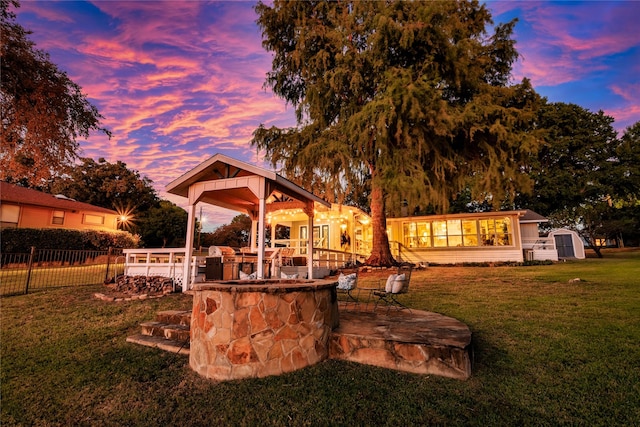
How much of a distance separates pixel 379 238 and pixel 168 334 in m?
10.9

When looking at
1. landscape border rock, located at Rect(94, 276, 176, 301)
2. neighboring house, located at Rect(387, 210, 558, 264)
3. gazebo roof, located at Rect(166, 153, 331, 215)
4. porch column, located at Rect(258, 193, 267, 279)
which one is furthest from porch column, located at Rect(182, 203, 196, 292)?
neighboring house, located at Rect(387, 210, 558, 264)

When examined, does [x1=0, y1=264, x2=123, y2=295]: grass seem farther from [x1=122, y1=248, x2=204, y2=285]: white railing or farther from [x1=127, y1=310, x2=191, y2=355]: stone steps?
[x1=127, y1=310, x2=191, y2=355]: stone steps

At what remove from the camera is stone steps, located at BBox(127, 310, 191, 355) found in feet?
15.0

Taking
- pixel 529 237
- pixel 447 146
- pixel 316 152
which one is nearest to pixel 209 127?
pixel 316 152

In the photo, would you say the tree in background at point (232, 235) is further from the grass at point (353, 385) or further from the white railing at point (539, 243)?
the grass at point (353, 385)

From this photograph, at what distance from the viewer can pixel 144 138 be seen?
1509 centimetres

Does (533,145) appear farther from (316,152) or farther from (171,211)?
(171,211)

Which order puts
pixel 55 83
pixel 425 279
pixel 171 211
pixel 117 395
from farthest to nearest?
pixel 171 211, pixel 425 279, pixel 55 83, pixel 117 395

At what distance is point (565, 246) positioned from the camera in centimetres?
2270

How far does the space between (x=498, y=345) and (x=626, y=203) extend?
29.4m

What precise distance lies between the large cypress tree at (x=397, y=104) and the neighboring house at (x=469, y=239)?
4374 mm

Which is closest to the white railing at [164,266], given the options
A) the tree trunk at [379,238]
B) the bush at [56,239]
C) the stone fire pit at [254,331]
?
the stone fire pit at [254,331]

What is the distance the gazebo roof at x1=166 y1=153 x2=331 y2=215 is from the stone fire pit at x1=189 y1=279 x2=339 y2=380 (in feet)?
12.1

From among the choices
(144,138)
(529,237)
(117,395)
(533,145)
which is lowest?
(117,395)
